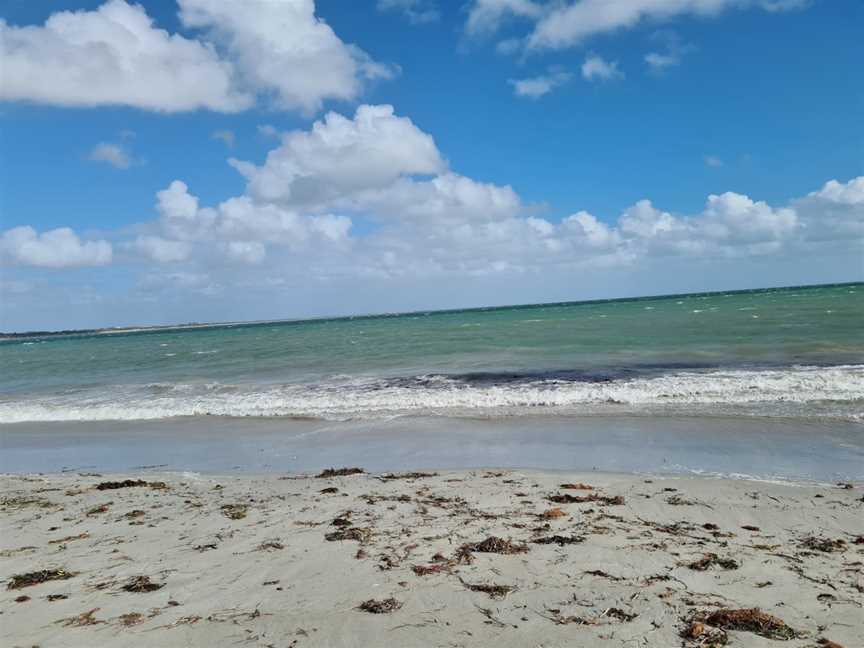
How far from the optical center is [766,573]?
501 cm

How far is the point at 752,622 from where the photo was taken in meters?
4.07

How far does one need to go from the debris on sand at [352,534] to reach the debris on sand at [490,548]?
1.21 meters

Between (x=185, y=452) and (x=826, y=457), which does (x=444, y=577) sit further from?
(x=185, y=452)

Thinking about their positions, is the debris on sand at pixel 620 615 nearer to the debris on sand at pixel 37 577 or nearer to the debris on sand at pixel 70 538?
the debris on sand at pixel 37 577

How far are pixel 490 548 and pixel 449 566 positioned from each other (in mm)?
578

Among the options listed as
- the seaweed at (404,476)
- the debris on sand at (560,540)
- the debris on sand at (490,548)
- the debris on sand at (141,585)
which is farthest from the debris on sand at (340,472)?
the debris on sand at (560,540)

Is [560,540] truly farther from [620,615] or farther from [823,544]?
[823,544]

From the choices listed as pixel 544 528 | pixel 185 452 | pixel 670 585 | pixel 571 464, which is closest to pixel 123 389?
pixel 185 452

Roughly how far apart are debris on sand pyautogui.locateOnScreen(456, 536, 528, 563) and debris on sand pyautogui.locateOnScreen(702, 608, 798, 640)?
1953 millimetres

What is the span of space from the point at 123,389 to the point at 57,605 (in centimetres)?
2267

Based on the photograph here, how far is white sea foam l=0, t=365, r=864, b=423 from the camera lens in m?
14.5

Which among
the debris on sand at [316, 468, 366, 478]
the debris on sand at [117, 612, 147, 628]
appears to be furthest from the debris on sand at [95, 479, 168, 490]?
the debris on sand at [117, 612, 147, 628]

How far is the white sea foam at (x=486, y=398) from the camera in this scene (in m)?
14.5

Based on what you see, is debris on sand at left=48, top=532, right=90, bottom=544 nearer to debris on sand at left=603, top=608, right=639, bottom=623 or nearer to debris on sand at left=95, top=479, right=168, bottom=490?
debris on sand at left=95, top=479, right=168, bottom=490
